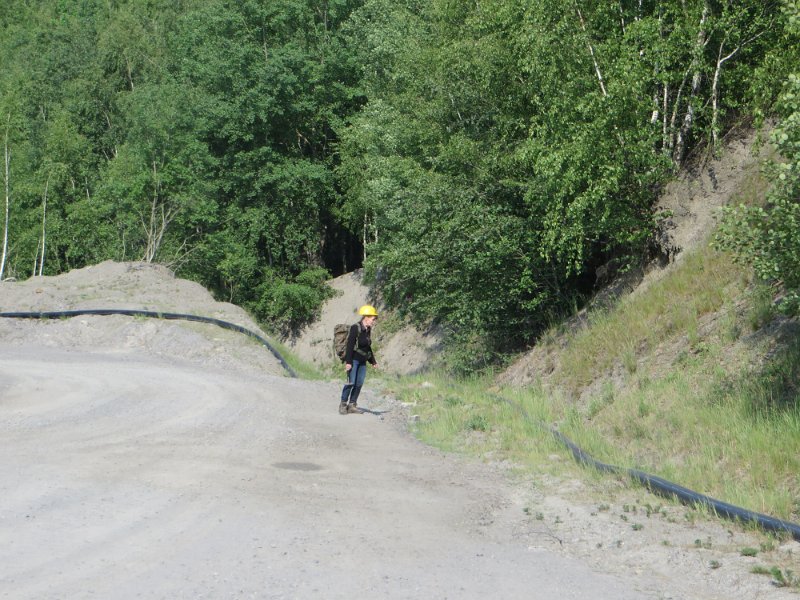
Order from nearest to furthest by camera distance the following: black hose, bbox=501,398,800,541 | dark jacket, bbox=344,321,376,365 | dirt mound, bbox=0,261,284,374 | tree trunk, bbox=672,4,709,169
Answer: black hose, bbox=501,398,800,541
dark jacket, bbox=344,321,376,365
tree trunk, bbox=672,4,709,169
dirt mound, bbox=0,261,284,374

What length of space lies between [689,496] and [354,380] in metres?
8.15

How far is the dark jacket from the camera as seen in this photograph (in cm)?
1639

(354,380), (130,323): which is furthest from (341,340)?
(130,323)

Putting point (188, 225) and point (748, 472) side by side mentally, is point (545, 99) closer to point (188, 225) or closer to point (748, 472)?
point (748, 472)

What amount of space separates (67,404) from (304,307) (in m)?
31.2

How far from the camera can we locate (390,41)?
37188 mm

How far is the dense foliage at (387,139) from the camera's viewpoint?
20406 millimetres

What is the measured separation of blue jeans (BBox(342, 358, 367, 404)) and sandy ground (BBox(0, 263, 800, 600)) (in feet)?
1.43

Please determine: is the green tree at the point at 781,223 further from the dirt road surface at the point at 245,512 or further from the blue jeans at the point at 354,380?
the blue jeans at the point at 354,380

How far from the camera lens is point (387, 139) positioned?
32812 millimetres

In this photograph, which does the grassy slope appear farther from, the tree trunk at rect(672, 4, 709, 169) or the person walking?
the tree trunk at rect(672, 4, 709, 169)

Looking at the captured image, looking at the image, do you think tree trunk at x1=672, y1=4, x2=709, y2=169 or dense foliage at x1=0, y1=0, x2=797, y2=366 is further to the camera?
dense foliage at x1=0, y1=0, x2=797, y2=366

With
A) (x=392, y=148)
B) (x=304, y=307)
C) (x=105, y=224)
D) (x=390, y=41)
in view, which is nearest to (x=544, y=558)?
(x=392, y=148)

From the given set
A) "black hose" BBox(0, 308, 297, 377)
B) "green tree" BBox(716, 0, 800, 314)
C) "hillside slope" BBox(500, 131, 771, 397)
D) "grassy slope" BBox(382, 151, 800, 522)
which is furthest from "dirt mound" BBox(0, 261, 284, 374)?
"green tree" BBox(716, 0, 800, 314)
